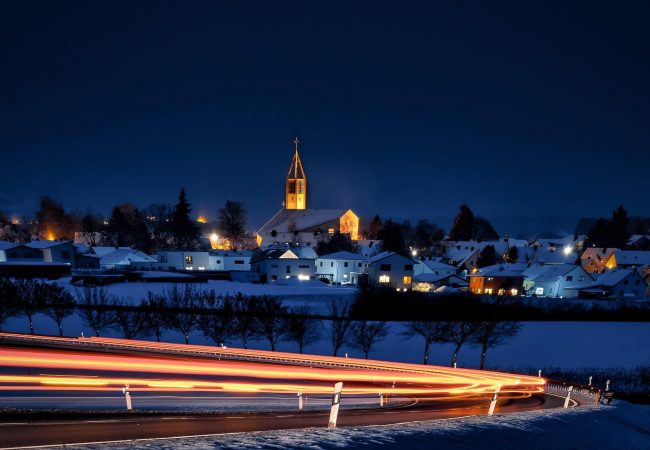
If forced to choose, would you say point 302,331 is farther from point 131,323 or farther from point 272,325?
point 131,323

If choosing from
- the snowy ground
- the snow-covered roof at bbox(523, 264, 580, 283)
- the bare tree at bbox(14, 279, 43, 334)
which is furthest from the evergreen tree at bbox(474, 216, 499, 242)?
the snowy ground

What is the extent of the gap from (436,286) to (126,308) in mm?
37783

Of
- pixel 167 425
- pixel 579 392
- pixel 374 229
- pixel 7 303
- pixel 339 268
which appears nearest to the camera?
pixel 167 425

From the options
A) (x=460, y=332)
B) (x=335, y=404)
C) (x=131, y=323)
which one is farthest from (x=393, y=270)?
(x=335, y=404)

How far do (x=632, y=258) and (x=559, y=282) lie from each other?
909 inches

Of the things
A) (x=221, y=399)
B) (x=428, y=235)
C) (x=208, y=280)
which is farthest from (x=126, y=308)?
(x=428, y=235)

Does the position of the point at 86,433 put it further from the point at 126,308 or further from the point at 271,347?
the point at 126,308

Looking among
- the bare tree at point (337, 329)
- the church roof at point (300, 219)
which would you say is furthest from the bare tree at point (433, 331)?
the church roof at point (300, 219)

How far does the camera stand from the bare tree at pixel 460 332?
114 ft

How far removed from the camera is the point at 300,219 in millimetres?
110000

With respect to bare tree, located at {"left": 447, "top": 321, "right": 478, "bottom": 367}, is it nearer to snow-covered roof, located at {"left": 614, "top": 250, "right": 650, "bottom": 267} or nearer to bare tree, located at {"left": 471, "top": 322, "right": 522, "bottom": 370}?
bare tree, located at {"left": 471, "top": 322, "right": 522, "bottom": 370}

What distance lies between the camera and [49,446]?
726 cm

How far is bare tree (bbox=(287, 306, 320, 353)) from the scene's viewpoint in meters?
34.9

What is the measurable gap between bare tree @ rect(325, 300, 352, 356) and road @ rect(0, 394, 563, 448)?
22.4m
